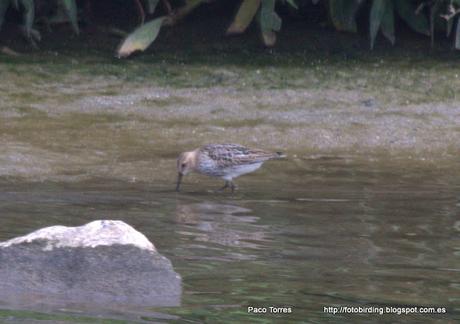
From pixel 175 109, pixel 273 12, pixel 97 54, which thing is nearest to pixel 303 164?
pixel 175 109

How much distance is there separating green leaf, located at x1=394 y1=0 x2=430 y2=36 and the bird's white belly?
3.97m

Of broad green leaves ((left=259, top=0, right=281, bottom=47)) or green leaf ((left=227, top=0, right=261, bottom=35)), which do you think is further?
green leaf ((left=227, top=0, right=261, bottom=35))

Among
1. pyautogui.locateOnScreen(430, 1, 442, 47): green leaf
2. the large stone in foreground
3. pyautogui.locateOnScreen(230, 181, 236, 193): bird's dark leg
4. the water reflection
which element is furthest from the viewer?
pyautogui.locateOnScreen(430, 1, 442, 47): green leaf

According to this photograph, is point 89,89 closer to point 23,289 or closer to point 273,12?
point 273,12

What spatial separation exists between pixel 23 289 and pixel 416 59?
8.46 metres

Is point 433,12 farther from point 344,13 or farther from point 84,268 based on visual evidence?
point 84,268

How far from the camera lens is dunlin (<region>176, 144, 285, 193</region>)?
406 inches

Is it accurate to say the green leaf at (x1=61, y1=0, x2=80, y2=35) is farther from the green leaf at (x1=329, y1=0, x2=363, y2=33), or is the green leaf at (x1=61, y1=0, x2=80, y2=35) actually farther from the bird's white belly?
the bird's white belly

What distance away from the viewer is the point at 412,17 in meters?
13.8

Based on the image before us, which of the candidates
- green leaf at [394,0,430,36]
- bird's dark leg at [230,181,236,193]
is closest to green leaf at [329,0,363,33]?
green leaf at [394,0,430,36]

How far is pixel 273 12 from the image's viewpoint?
43.8 feet

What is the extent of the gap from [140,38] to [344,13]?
2.15m

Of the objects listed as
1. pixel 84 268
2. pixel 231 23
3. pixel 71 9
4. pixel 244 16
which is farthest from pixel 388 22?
pixel 84 268

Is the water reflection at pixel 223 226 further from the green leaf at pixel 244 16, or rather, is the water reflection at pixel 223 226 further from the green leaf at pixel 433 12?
the green leaf at pixel 433 12
